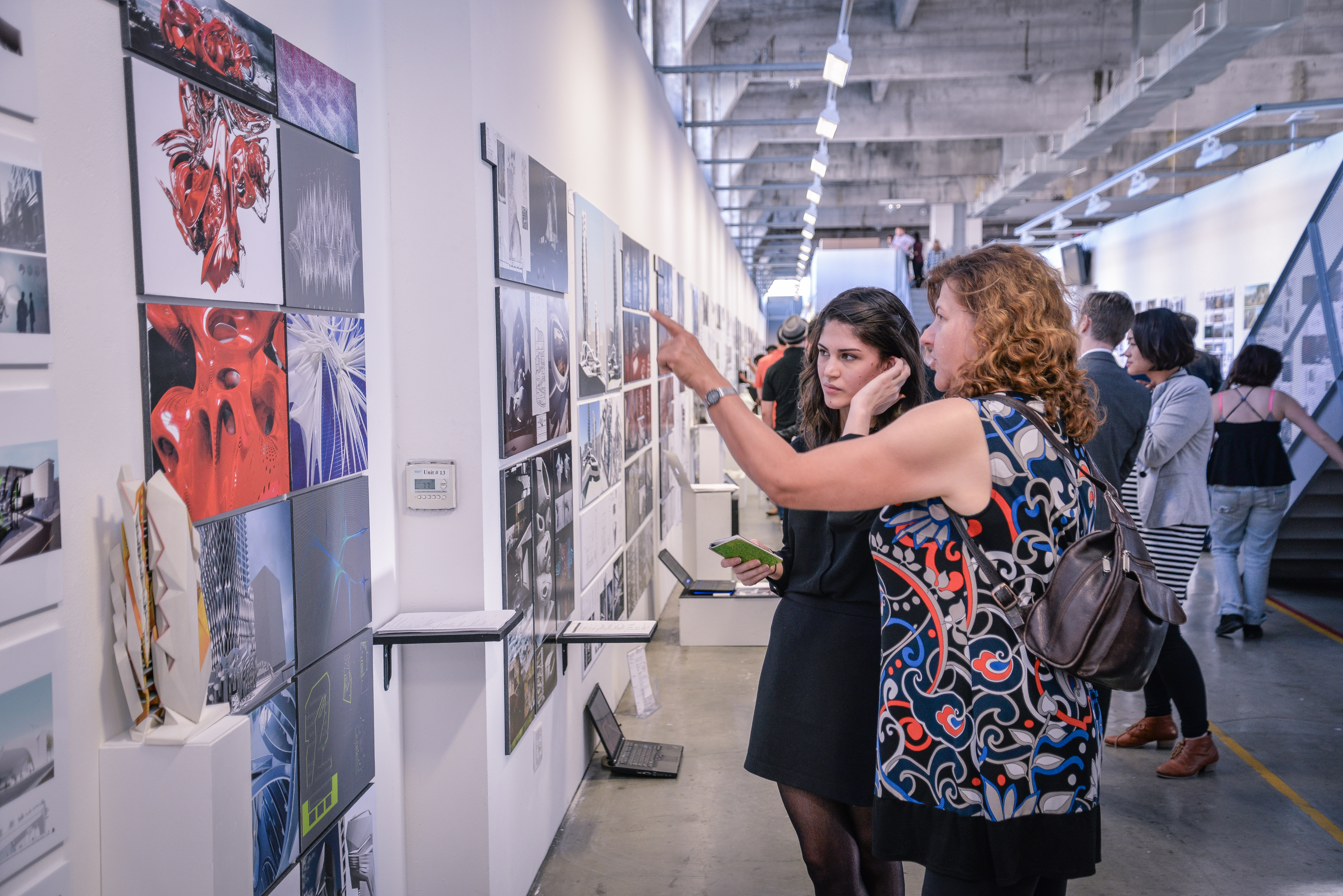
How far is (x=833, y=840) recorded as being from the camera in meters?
1.97

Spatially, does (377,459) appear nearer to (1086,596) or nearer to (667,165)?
(1086,596)

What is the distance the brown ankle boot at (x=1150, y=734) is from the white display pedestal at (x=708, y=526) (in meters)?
3.07

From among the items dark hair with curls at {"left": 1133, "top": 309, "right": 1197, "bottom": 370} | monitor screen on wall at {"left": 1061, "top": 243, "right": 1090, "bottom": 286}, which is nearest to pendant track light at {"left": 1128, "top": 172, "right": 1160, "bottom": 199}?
monitor screen on wall at {"left": 1061, "top": 243, "right": 1090, "bottom": 286}

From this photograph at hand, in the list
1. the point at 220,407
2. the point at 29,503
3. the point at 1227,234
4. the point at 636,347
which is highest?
the point at 1227,234

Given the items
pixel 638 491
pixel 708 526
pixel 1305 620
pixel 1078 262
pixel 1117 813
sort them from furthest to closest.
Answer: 1. pixel 1078 262
2. pixel 708 526
3. pixel 1305 620
4. pixel 638 491
5. pixel 1117 813

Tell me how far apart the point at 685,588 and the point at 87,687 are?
4.59m

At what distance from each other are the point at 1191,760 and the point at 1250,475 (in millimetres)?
2555

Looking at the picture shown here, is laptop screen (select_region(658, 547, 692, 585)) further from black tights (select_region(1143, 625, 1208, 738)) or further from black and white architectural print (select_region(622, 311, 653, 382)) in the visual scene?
→ black tights (select_region(1143, 625, 1208, 738))

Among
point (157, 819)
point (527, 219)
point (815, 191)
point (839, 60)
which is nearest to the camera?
point (157, 819)

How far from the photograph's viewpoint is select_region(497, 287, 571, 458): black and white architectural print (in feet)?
8.85

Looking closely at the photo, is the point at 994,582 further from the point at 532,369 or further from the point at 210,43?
the point at 532,369

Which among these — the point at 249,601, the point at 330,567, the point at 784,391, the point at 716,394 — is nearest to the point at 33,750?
the point at 249,601

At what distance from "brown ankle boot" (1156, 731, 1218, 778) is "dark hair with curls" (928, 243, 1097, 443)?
112 inches

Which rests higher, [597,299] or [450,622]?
[597,299]
